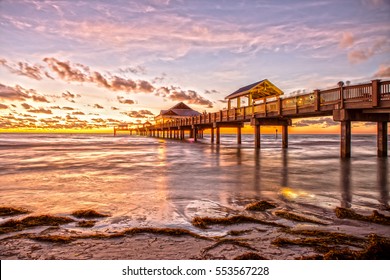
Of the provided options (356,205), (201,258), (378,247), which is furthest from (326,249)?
(356,205)

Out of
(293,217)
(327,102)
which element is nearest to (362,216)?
(293,217)

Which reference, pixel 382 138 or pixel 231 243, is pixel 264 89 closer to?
pixel 382 138

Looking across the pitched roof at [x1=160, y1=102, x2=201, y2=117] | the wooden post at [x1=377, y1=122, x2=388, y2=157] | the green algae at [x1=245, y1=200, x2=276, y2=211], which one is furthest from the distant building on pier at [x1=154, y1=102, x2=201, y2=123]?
the green algae at [x1=245, y1=200, x2=276, y2=211]

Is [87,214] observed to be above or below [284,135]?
below

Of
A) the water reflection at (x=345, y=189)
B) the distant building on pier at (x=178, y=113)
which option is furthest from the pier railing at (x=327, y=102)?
the distant building on pier at (x=178, y=113)

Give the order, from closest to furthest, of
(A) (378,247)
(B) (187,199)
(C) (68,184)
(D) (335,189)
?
(A) (378,247) → (B) (187,199) → (D) (335,189) → (C) (68,184)

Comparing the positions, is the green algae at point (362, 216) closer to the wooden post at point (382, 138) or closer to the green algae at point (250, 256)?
the green algae at point (250, 256)

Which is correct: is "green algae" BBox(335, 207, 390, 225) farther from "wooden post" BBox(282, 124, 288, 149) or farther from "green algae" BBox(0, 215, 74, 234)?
"wooden post" BBox(282, 124, 288, 149)

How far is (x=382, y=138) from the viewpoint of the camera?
15625 mm

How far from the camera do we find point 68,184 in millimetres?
7992

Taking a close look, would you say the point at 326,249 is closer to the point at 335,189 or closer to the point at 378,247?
the point at 378,247

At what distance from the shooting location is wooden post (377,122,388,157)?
1516cm

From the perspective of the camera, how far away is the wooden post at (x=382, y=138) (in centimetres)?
1516
